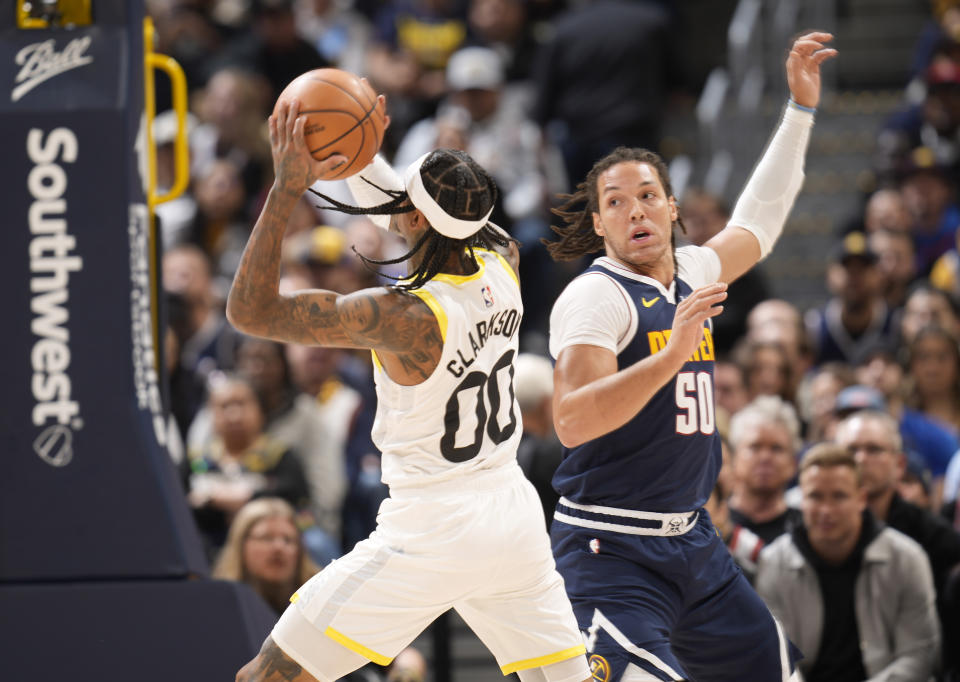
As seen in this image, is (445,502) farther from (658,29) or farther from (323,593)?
(658,29)

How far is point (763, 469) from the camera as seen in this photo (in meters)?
6.66

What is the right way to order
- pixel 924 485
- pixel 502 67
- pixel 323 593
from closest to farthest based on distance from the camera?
1. pixel 323 593
2. pixel 924 485
3. pixel 502 67

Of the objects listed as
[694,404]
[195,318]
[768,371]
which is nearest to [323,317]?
[694,404]

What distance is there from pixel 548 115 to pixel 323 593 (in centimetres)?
738

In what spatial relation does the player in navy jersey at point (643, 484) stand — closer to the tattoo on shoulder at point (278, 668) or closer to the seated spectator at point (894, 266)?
the tattoo on shoulder at point (278, 668)

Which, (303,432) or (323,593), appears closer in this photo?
→ (323,593)

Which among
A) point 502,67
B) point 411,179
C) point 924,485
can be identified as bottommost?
point 924,485

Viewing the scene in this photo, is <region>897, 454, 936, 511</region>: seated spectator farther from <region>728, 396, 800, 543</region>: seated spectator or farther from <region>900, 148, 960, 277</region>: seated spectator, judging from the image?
<region>900, 148, 960, 277</region>: seated spectator

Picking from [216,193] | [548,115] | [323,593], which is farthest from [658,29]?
[323,593]

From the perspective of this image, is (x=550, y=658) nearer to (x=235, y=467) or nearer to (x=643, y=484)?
(x=643, y=484)

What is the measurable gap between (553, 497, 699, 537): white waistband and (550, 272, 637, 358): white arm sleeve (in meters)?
0.53

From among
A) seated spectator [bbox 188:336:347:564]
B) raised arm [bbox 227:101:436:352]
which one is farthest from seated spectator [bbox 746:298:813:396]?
raised arm [bbox 227:101:436:352]

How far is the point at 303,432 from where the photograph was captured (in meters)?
8.67

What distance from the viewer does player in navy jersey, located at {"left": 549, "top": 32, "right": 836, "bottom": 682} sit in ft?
14.7
